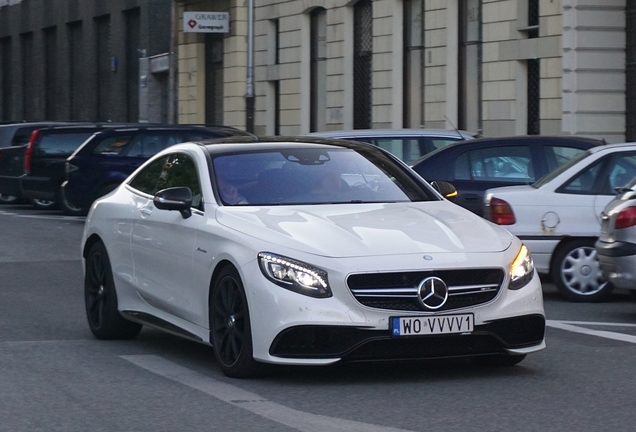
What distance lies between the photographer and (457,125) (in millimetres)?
28828

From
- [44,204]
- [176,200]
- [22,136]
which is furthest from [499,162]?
[22,136]

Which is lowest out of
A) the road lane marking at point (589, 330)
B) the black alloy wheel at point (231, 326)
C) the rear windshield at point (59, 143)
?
the road lane marking at point (589, 330)

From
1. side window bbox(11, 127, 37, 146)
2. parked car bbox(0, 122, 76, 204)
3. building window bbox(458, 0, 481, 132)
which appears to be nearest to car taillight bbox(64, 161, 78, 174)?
parked car bbox(0, 122, 76, 204)

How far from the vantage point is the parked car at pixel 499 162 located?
1459 cm

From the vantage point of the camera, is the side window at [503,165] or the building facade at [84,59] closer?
the side window at [503,165]

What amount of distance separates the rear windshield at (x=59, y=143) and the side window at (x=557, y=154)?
13.0 meters

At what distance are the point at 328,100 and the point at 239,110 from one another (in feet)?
17.7

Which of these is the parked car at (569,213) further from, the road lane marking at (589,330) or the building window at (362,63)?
the building window at (362,63)

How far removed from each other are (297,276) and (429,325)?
2.45 feet

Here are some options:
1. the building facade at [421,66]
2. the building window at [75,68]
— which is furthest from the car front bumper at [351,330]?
the building window at [75,68]

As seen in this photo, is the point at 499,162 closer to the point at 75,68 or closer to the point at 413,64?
the point at 413,64

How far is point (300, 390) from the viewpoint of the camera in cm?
754

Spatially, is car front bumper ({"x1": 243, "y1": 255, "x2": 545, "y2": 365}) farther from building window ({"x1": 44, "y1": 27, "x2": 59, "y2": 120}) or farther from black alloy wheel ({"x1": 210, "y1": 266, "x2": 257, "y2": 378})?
building window ({"x1": 44, "y1": 27, "x2": 59, "y2": 120})

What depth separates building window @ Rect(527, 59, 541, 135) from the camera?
2628cm
